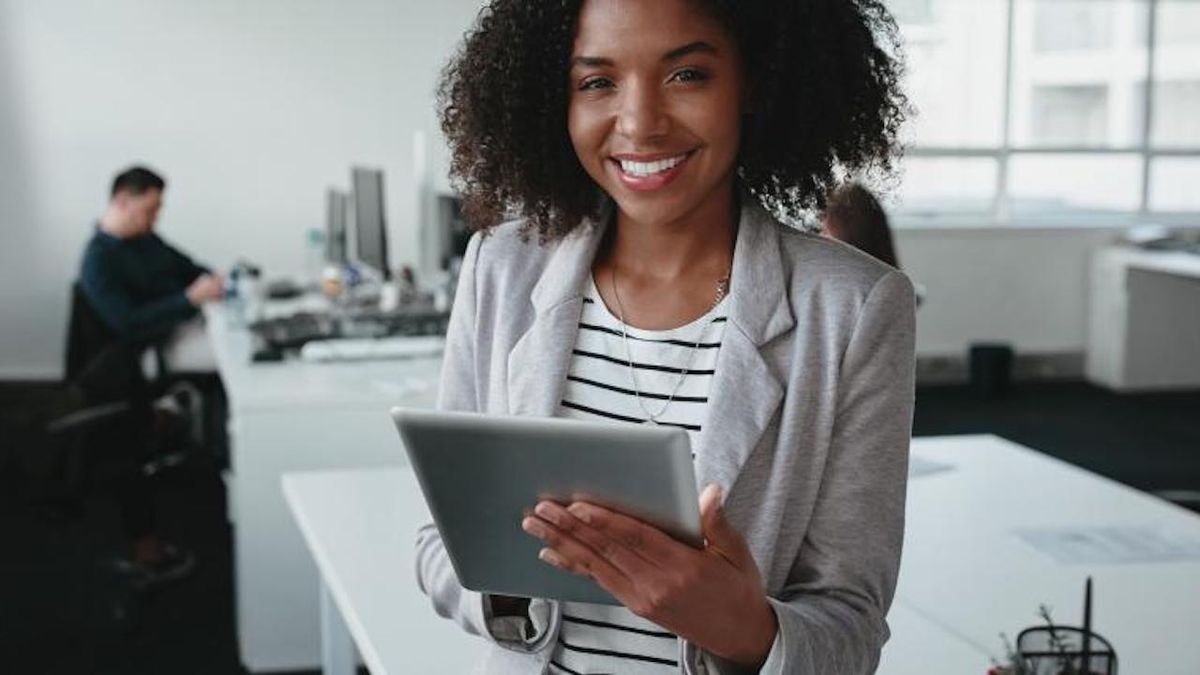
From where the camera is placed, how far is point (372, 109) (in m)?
6.56

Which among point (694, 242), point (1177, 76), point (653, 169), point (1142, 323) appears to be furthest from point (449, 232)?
point (1177, 76)

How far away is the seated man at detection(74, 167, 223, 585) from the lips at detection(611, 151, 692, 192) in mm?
3327

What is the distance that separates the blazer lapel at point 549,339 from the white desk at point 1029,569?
0.87 metres

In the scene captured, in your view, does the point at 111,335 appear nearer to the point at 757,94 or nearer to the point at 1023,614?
the point at 1023,614

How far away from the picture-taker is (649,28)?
45.4 inches

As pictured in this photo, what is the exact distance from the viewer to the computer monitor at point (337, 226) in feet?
18.0

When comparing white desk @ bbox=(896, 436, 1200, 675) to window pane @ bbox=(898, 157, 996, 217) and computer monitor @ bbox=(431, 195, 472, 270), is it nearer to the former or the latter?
computer monitor @ bbox=(431, 195, 472, 270)

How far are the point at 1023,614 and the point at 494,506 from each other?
1109mm

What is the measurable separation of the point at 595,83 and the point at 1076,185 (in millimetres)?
6696

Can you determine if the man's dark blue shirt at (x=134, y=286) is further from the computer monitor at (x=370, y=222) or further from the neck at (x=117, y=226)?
the computer monitor at (x=370, y=222)

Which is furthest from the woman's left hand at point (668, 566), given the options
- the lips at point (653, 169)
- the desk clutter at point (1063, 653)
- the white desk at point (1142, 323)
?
the white desk at point (1142, 323)

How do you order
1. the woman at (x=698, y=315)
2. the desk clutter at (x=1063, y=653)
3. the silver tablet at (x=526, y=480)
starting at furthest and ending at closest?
1. the desk clutter at (x=1063, y=653)
2. the woman at (x=698, y=315)
3. the silver tablet at (x=526, y=480)

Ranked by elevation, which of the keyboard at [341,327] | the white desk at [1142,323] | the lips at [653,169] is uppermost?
the lips at [653,169]

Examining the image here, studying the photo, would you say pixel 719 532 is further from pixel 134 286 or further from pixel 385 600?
pixel 134 286
